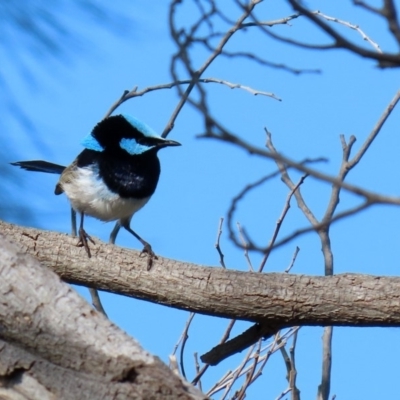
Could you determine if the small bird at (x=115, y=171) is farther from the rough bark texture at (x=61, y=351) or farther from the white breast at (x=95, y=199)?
the rough bark texture at (x=61, y=351)

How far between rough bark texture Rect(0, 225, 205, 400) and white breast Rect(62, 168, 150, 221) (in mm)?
1233

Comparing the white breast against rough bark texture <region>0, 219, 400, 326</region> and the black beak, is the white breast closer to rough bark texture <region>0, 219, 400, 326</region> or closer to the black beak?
the black beak

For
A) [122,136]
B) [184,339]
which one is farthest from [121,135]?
[184,339]

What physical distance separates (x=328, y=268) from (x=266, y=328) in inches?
16.0

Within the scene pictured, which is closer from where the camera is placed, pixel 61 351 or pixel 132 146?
pixel 61 351

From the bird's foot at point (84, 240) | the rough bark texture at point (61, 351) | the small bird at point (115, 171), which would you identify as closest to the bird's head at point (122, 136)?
the small bird at point (115, 171)

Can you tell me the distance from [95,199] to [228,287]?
0.88 m

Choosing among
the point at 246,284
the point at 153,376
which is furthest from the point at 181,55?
the point at 246,284

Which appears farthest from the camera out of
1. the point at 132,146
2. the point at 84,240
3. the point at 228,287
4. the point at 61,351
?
the point at 132,146

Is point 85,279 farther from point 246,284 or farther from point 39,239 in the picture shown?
point 246,284

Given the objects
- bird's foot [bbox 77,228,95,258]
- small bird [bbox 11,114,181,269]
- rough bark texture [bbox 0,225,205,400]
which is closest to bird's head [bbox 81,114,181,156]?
small bird [bbox 11,114,181,269]

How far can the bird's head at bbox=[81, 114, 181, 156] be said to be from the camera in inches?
112

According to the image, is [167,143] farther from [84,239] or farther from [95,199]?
[84,239]

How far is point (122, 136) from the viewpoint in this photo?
287 cm
